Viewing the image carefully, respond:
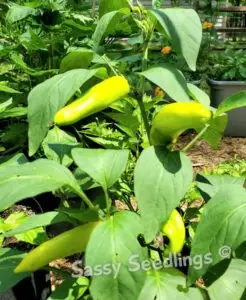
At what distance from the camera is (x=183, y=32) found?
636 mm

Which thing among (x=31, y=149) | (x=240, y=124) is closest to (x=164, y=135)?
(x=31, y=149)

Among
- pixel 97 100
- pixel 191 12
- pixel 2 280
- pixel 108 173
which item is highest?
pixel 191 12

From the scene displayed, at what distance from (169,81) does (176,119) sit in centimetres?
6

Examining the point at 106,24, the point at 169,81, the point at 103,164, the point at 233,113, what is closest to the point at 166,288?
the point at 103,164

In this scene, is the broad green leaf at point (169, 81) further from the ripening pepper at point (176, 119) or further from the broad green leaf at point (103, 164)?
the broad green leaf at point (103, 164)

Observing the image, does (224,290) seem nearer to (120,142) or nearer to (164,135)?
(164,135)

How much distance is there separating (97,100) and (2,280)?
36 centimetres

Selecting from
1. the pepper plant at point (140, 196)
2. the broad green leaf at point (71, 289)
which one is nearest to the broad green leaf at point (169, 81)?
the pepper plant at point (140, 196)

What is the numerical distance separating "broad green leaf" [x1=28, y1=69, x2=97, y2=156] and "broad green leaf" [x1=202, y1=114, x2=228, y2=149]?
0.23m

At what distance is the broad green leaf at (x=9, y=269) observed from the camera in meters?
0.77

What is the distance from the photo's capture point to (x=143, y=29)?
76 centimetres

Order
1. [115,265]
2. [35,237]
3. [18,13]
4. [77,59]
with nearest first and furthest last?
[115,265], [77,59], [35,237], [18,13]

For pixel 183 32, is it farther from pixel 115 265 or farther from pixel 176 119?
pixel 115 265

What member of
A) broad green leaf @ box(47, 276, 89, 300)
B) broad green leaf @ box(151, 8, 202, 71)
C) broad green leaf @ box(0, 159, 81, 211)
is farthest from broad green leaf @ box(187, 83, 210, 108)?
broad green leaf @ box(47, 276, 89, 300)
